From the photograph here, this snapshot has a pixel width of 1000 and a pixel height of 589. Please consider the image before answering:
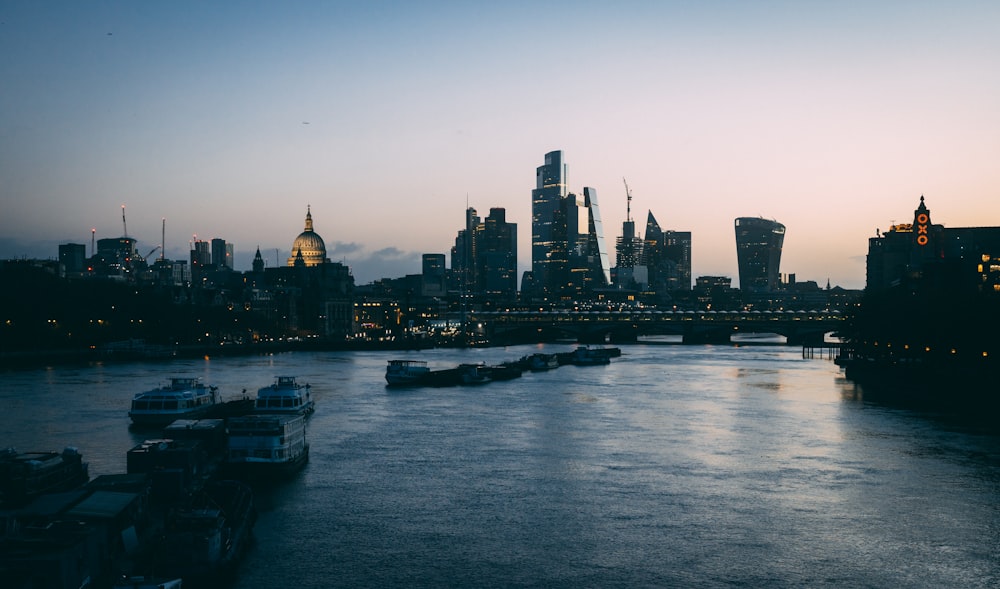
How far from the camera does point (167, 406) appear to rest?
55.2 m

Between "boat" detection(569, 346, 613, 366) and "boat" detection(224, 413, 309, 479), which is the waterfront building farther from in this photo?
"boat" detection(224, 413, 309, 479)

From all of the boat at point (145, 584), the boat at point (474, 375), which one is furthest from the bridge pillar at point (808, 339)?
the boat at point (145, 584)

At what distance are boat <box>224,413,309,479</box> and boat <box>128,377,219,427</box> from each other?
16.5 m

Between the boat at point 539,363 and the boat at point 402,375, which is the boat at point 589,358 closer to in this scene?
the boat at point 539,363

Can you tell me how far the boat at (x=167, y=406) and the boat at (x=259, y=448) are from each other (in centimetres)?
1647

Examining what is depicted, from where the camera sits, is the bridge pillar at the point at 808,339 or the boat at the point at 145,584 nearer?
the boat at the point at 145,584

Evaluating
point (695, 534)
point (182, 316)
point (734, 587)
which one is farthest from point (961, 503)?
point (182, 316)

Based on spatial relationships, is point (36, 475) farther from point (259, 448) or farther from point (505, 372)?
point (505, 372)

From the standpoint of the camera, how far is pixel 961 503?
3438 centimetres

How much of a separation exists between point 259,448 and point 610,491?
1564cm

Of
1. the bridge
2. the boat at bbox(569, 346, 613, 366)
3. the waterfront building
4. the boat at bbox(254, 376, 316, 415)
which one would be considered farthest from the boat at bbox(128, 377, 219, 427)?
the bridge

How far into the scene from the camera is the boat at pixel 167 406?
53.8 meters

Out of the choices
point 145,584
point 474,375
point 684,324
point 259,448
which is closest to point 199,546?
point 145,584

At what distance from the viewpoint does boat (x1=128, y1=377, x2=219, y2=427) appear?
53.8 meters
